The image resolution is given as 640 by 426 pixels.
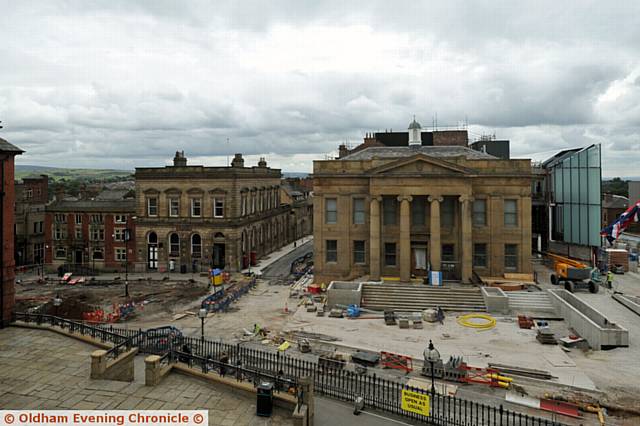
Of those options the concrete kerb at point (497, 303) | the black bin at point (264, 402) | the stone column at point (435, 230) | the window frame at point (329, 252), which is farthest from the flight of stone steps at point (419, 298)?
the black bin at point (264, 402)

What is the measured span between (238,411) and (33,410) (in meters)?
6.84

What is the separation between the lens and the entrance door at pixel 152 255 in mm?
53938

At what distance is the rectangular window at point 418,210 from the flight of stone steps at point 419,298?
617cm

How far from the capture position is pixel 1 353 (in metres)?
20.9

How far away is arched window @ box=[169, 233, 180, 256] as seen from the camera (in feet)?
175

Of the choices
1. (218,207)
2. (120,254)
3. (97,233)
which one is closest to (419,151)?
(218,207)

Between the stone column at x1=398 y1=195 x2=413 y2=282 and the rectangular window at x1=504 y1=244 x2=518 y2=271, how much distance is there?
8555mm

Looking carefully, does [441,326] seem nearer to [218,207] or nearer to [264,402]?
[264,402]

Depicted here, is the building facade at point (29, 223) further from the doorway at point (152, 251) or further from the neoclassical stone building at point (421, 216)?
the neoclassical stone building at point (421, 216)

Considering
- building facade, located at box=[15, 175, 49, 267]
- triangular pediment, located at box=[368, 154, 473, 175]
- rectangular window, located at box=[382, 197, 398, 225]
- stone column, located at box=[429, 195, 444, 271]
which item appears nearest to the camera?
triangular pediment, located at box=[368, 154, 473, 175]

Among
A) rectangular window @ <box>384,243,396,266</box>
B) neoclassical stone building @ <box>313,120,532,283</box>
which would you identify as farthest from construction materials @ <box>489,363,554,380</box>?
rectangular window @ <box>384,243,396,266</box>

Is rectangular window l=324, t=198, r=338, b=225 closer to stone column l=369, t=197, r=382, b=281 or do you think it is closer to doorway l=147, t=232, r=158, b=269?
stone column l=369, t=197, r=382, b=281

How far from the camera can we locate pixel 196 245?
174 feet

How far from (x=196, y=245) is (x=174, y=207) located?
519 cm
